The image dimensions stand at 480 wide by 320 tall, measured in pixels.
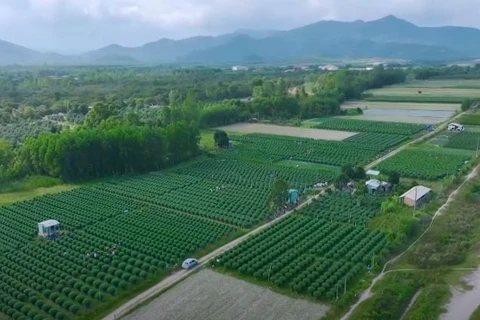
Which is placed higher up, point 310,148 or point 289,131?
point 289,131

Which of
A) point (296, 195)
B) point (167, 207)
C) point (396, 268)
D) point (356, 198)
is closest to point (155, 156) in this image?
point (167, 207)

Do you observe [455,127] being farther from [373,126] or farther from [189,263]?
[189,263]

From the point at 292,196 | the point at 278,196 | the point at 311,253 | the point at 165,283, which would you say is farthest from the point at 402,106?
the point at 165,283

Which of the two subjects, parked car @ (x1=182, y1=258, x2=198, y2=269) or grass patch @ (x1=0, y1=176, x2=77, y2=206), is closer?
parked car @ (x1=182, y1=258, x2=198, y2=269)

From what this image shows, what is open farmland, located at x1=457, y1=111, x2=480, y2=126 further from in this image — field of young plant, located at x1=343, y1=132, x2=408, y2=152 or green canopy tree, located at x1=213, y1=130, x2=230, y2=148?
green canopy tree, located at x1=213, y1=130, x2=230, y2=148

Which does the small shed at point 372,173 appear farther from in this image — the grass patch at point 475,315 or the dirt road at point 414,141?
the grass patch at point 475,315

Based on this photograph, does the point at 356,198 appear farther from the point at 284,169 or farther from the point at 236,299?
the point at 236,299

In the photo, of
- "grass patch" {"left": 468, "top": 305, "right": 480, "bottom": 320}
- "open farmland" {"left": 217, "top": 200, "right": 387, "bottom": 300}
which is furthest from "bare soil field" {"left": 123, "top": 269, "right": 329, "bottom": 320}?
"grass patch" {"left": 468, "top": 305, "right": 480, "bottom": 320}
